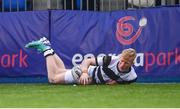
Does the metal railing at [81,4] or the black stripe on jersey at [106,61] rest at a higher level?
the metal railing at [81,4]

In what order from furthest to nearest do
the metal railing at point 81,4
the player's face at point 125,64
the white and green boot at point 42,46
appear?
1. the metal railing at point 81,4
2. the white and green boot at point 42,46
3. the player's face at point 125,64

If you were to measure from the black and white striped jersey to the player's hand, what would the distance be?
92 millimetres

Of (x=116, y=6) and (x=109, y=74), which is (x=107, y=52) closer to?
(x=109, y=74)

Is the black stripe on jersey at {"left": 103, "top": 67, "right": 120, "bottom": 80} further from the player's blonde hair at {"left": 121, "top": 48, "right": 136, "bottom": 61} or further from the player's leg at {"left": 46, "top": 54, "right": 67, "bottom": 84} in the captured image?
the player's leg at {"left": 46, "top": 54, "right": 67, "bottom": 84}

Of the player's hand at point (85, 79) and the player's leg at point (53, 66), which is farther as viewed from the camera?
the player's leg at point (53, 66)

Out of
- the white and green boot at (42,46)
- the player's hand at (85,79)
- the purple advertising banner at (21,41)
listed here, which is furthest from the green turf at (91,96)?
the white and green boot at (42,46)

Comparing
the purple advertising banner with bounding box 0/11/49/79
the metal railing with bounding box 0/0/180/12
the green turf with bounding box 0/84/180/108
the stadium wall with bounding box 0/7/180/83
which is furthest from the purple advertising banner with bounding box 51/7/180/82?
the metal railing with bounding box 0/0/180/12

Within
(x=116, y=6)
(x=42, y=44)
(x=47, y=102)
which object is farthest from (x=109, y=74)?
(x=47, y=102)

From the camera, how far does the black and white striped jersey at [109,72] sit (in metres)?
13.7

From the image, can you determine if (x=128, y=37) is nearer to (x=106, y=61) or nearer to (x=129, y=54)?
(x=129, y=54)

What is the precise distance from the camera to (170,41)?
1412cm

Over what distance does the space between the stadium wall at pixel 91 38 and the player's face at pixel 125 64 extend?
0.58 metres

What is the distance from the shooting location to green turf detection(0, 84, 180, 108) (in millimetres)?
9555

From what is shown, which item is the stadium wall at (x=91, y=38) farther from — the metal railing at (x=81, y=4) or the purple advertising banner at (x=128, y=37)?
the metal railing at (x=81, y=4)
